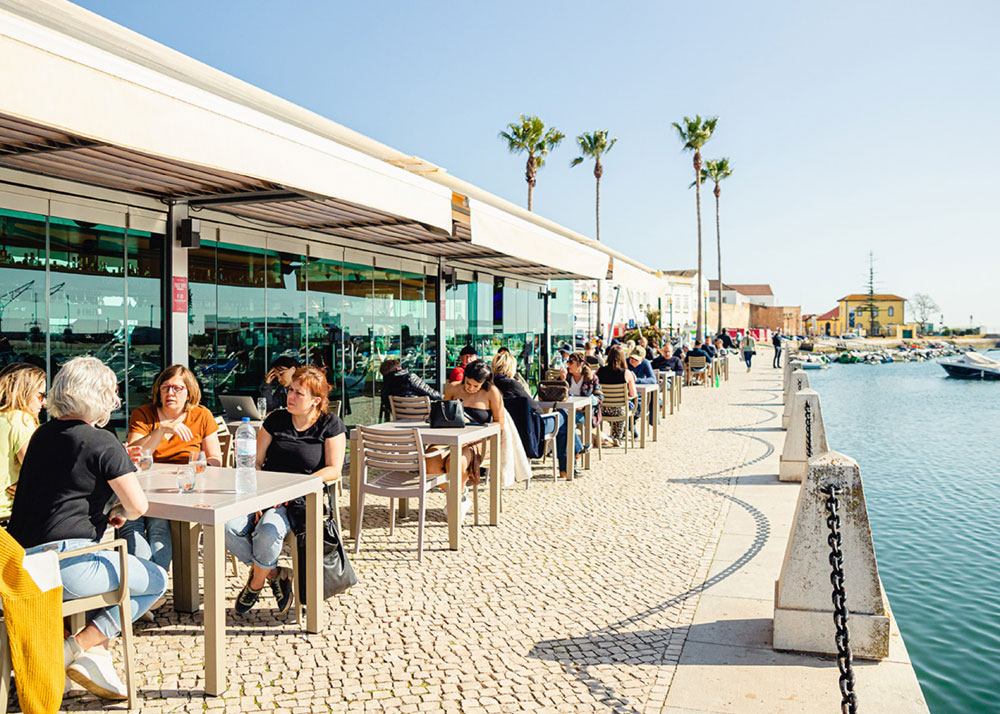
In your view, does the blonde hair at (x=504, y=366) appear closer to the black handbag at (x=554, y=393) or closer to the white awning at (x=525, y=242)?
the black handbag at (x=554, y=393)

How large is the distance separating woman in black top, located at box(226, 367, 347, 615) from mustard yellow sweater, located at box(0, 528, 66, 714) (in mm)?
1360

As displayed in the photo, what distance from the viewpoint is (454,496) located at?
19.5 feet

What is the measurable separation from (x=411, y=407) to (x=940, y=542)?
5.37 meters

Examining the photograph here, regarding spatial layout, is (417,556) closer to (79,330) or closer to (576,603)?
(576,603)

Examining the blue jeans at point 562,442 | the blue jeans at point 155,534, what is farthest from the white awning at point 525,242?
the blue jeans at point 155,534

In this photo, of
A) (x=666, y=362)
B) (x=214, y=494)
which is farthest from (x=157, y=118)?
(x=666, y=362)

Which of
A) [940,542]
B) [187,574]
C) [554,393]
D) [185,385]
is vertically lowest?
[940,542]

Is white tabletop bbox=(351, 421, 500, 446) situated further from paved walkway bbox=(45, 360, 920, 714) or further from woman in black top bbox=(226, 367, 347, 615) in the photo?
woman in black top bbox=(226, 367, 347, 615)

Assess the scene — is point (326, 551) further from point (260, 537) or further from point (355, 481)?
point (355, 481)

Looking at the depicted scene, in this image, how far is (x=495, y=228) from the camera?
7.14m

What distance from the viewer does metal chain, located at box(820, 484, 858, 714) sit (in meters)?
3.12

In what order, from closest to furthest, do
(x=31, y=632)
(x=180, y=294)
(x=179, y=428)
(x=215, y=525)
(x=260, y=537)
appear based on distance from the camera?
1. (x=31, y=632)
2. (x=215, y=525)
3. (x=260, y=537)
4. (x=179, y=428)
5. (x=180, y=294)

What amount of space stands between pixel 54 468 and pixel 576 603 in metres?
3.04

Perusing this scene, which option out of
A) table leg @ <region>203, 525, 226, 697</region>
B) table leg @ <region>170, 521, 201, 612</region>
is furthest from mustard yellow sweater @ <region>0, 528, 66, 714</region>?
table leg @ <region>170, 521, 201, 612</region>
